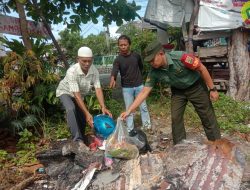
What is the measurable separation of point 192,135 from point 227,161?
10.2 feet

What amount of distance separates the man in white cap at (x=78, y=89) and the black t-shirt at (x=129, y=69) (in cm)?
110

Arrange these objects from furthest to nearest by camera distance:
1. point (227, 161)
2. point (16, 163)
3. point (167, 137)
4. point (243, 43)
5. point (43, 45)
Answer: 1. point (243, 43)
2. point (43, 45)
3. point (167, 137)
4. point (16, 163)
5. point (227, 161)

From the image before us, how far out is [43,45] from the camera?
642 cm

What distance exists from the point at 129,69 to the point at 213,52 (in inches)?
151

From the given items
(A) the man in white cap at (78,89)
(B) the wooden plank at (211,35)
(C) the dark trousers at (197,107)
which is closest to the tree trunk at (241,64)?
(B) the wooden plank at (211,35)

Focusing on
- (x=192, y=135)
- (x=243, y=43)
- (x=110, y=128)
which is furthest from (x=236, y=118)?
(x=110, y=128)

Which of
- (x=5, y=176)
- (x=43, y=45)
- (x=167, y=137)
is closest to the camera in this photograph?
(x=5, y=176)

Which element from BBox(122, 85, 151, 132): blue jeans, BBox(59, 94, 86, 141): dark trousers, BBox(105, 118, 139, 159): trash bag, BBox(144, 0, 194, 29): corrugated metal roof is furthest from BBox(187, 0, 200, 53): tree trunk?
BBox(105, 118, 139, 159): trash bag

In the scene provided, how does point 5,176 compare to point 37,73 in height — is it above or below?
below

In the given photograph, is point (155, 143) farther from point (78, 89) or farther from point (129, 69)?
point (78, 89)

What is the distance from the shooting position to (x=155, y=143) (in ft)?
18.5

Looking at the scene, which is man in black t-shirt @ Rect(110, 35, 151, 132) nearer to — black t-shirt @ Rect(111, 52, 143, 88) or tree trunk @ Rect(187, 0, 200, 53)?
black t-shirt @ Rect(111, 52, 143, 88)

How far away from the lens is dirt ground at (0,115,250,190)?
4.22 m

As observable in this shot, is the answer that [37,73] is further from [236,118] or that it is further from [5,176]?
[236,118]
